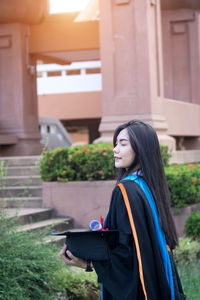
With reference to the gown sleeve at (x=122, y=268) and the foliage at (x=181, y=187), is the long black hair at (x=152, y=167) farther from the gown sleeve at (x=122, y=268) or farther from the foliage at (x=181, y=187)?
the foliage at (x=181, y=187)

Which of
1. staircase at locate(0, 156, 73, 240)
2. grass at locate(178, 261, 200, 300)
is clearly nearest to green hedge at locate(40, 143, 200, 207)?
staircase at locate(0, 156, 73, 240)

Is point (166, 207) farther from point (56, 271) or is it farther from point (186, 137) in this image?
point (186, 137)

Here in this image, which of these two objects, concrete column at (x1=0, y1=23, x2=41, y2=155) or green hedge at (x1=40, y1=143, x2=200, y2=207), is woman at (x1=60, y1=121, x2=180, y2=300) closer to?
green hedge at (x1=40, y1=143, x2=200, y2=207)

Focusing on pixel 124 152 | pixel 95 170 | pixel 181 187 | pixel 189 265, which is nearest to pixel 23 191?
pixel 95 170

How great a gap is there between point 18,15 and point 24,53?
36.6 inches

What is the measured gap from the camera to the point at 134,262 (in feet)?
9.40

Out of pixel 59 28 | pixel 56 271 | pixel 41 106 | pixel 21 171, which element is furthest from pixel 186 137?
pixel 41 106

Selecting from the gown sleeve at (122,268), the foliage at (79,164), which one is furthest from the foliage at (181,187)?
the gown sleeve at (122,268)

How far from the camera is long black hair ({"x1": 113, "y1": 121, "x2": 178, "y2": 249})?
9.97 ft

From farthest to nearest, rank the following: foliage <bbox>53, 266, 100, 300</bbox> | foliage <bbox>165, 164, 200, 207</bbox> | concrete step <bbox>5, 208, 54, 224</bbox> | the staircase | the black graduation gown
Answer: foliage <bbox>165, 164, 200, 207</bbox>
concrete step <bbox>5, 208, 54, 224</bbox>
the staircase
foliage <bbox>53, 266, 100, 300</bbox>
the black graduation gown

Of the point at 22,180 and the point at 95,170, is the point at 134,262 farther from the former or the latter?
the point at 22,180

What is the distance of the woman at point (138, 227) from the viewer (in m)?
2.87

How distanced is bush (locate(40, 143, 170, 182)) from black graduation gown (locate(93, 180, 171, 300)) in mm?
5336

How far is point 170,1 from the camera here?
A: 1301cm
